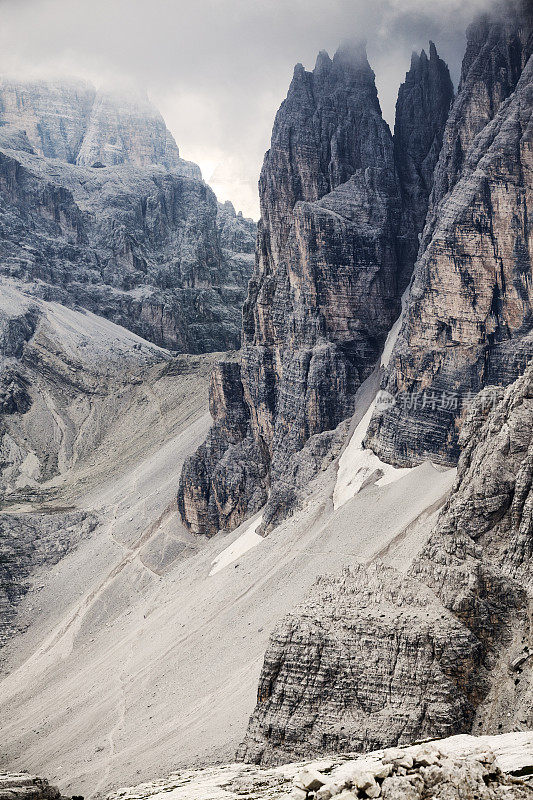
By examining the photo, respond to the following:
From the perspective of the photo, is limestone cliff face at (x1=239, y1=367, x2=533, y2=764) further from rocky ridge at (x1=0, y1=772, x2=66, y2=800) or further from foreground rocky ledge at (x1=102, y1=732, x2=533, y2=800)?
rocky ridge at (x1=0, y1=772, x2=66, y2=800)

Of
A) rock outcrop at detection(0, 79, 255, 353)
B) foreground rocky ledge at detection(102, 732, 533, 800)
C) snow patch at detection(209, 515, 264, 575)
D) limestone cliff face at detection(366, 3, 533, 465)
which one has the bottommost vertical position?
snow patch at detection(209, 515, 264, 575)

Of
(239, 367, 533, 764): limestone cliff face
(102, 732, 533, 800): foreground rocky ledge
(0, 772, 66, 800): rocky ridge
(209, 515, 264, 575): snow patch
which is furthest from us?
(209, 515, 264, 575): snow patch

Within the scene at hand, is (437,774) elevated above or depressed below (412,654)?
above

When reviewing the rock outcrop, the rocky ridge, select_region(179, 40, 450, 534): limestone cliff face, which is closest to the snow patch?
select_region(179, 40, 450, 534): limestone cliff face

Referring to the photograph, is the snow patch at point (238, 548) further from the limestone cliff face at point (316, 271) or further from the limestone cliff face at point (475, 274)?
the limestone cliff face at point (475, 274)

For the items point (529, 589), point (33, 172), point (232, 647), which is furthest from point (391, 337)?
point (33, 172)

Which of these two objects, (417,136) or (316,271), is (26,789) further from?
(417,136)

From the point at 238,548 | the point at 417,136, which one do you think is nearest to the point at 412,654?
the point at 238,548
